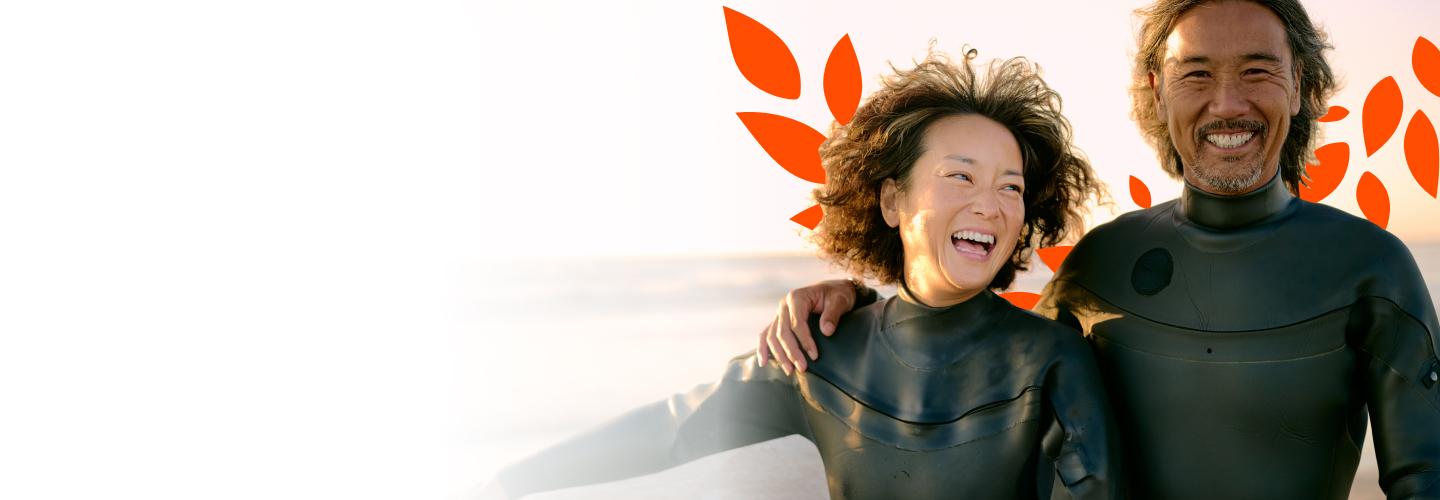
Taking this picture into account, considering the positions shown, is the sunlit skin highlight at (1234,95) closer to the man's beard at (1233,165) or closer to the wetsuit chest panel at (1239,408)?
the man's beard at (1233,165)

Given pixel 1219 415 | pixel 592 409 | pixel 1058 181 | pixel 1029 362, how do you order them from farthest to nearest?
pixel 592 409 < pixel 1058 181 < pixel 1219 415 < pixel 1029 362

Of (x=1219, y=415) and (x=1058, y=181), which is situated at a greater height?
(x=1058, y=181)

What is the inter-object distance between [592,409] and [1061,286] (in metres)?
4.55

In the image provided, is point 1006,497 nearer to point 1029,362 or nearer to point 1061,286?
point 1029,362

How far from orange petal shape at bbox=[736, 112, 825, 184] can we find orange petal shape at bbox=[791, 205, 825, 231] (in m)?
0.47

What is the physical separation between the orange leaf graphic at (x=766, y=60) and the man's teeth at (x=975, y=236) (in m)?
2.12

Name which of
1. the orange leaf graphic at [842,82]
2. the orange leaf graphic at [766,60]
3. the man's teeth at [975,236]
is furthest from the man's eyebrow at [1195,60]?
the orange leaf graphic at [766,60]

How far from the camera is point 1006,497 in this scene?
2.05 m

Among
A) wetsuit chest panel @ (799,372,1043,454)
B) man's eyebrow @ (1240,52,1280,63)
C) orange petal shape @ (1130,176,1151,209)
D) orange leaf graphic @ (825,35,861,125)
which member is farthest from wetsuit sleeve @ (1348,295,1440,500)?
orange petal shape @ (1130,176,1151,209)

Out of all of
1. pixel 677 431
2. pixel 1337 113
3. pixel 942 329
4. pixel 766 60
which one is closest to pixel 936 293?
pixel 942 329

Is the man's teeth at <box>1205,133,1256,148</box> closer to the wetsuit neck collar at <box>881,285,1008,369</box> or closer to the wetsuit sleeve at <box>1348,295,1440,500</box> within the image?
the wetsuit sleeve at <box>1348,295,1440,500</box>

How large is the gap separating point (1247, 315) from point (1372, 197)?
317cm

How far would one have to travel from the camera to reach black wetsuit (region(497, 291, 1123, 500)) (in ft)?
6.61

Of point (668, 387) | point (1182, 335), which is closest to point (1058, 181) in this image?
point (1182, 335)
